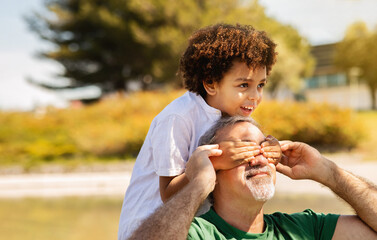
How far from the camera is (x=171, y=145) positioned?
2.09 m

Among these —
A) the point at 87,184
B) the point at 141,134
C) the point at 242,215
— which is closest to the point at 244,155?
the point at 242,215

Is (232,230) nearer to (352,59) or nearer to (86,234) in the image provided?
(86,234)

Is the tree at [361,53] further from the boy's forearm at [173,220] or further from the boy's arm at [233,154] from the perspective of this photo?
the boy's forearm at [173,220]

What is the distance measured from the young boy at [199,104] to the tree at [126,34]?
20.1 meters

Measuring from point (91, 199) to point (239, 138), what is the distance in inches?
289

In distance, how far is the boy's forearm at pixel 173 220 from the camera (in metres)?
1.60

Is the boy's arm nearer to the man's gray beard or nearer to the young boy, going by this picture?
the man's gray beard

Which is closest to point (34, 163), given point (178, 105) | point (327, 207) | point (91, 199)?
point (91, 199)

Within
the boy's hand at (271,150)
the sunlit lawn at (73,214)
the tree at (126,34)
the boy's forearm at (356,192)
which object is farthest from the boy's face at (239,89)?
the tree at (126,34)

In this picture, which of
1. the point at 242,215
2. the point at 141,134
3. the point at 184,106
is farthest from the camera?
the point at 141,134

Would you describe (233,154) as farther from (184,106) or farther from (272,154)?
(184,106)

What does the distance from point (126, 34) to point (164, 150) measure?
2490 cm

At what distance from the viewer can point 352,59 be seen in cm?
3156

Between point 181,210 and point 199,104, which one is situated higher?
point 199,104
